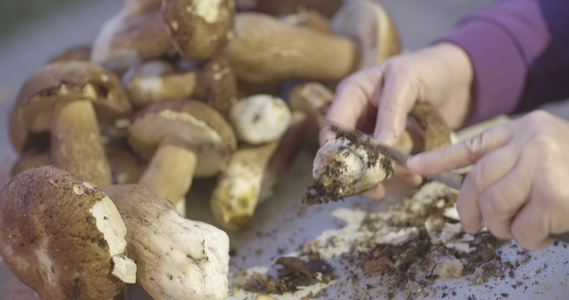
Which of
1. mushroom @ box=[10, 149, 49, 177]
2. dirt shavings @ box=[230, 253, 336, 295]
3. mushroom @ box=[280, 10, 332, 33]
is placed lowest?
dirt shavings @ box=[230, 253, 336, 295]

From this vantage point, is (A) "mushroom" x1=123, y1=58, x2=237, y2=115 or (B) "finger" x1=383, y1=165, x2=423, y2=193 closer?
(B) "finger" x1=383, y1=165, x2=423, y2=193

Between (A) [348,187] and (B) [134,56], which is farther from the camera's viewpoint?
(B) [134,56]

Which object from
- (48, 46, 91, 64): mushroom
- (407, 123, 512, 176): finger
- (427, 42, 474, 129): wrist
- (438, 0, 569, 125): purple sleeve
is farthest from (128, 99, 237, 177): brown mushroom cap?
(438, 0, 569, 125): purple sleeve

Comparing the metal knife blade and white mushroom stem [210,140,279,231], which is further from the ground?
the metal knife blade

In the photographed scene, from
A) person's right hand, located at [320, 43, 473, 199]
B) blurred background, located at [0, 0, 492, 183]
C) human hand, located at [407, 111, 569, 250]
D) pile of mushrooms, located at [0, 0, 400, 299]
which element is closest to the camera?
human hand, located at [407, 111, 569, 250]

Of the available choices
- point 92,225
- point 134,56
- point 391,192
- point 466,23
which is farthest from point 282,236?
point 466,23

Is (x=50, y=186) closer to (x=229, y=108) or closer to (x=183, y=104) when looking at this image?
(x=183, y=104)

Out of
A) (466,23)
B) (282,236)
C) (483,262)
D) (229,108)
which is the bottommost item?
(282,236)

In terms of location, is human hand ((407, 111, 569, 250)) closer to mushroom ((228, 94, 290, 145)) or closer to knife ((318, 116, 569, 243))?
knife ((318, 116, 569, 243))
